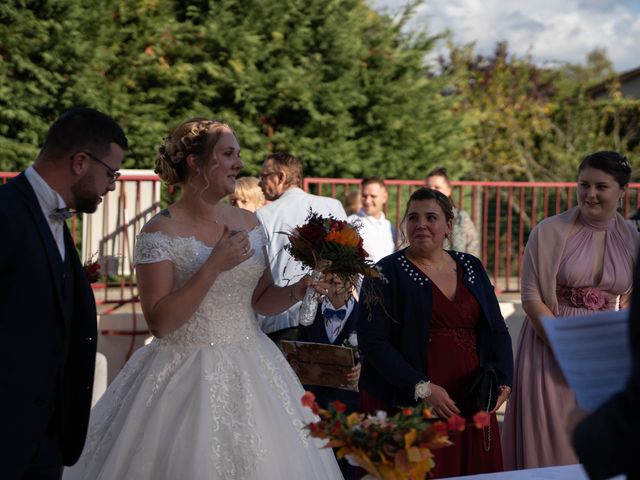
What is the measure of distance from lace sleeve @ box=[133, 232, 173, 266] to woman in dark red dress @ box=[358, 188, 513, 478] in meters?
0.98

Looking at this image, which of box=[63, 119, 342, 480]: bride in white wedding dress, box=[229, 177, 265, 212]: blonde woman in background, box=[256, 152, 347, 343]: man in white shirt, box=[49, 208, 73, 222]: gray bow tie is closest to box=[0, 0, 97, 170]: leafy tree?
box=[229, 177, 265, 212]: blonde woman in background

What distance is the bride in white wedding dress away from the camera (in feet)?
11.3

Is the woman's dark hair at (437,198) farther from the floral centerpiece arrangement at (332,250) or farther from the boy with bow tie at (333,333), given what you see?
the boy with bow tie at (333,333)

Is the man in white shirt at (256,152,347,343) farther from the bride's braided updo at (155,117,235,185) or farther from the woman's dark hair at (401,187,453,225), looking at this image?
the bride's braided updo at (155,117,235,185)

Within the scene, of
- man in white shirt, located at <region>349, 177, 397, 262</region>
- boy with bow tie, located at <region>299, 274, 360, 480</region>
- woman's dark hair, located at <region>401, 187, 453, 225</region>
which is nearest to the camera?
woman's dark hair, located at <region>401, 187, 453, 225</region>

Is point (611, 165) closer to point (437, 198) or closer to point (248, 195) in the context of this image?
point (437, 198)

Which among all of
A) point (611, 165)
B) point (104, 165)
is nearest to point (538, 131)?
point (611, 165)

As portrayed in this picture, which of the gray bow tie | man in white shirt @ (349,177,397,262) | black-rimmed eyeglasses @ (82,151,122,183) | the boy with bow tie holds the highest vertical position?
black-rimmed eyeglasses @ (82,151,122,183)

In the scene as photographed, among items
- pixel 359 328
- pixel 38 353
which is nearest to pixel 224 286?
pixel 359 328

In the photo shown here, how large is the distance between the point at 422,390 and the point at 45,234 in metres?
1.92

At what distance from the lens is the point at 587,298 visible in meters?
4.54

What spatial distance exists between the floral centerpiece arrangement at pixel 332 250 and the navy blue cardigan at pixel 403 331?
0.31 meters

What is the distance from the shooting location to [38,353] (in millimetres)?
2707

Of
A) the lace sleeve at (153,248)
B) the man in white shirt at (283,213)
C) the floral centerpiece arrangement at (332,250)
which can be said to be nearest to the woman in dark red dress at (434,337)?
the floral centerpiece arrangement at (332,250)
